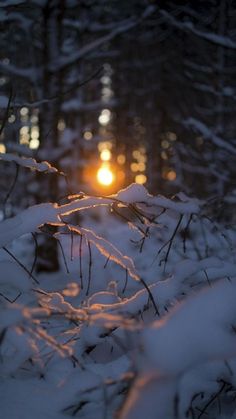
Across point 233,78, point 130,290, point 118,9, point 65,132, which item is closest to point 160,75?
point 118,9

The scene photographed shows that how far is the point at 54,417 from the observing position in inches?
68.2

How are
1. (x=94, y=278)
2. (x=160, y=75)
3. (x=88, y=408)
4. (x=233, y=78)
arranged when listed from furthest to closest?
(x=160, y=75), (x=233, y=78), (x=94, y=278), (x=88, y=408)

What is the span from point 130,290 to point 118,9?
1171 cm

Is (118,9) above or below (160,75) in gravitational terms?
above

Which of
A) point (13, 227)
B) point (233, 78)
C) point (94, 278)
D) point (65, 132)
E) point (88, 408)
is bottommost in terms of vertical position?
point (88, 408)

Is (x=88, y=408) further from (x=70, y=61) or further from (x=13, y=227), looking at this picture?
(x=70, y=61)

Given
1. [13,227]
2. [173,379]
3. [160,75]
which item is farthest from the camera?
[160,75]

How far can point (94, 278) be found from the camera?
2.89 m

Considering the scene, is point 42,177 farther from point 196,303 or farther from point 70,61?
point 196,303

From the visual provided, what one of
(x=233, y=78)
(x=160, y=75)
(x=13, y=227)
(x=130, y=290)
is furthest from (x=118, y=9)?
(x=13, y=227)

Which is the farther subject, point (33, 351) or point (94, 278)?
point (94, 278)

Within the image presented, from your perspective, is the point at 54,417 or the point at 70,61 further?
the point at 70,61

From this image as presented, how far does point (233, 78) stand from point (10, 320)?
881cm

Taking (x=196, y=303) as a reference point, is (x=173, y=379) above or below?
below
